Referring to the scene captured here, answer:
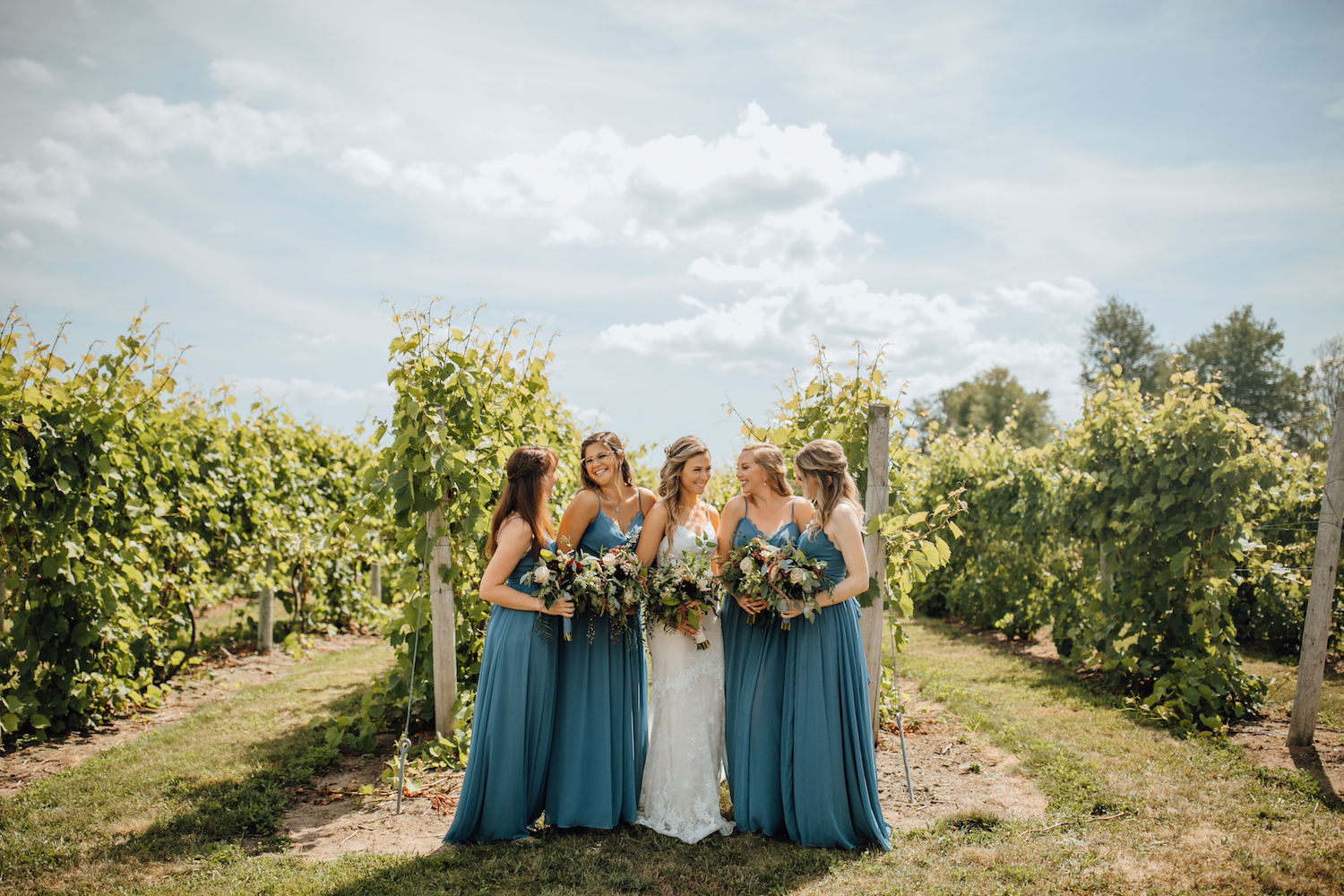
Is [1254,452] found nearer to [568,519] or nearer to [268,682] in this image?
[568,519]

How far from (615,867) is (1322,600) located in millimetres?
5174

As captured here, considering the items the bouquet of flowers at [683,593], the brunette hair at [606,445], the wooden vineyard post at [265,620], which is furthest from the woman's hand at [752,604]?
the wooden vineyard post at [265,620]

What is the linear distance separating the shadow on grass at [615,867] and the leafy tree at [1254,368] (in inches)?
1588

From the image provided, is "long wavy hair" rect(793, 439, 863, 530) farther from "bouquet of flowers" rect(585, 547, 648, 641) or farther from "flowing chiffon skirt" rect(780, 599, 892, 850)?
"bouquet of flowers" rect(585, 547, 648, 641)

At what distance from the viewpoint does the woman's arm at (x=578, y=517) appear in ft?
14.0

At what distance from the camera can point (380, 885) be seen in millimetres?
3584

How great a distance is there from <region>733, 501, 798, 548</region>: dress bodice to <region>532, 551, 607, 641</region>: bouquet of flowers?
76cm

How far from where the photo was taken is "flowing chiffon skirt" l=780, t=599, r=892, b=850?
396 cm

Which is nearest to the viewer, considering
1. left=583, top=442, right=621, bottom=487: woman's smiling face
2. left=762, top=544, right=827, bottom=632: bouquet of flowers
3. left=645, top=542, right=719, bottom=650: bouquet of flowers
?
left=762, top=544, right=827, bottom=632: bouquet of flowers

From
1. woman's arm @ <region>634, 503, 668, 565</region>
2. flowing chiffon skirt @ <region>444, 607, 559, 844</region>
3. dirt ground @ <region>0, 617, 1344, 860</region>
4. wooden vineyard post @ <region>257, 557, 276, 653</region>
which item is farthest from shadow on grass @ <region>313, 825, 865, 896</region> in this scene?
wooden vineyard post @ <region>257, 557, 276, 653</region>

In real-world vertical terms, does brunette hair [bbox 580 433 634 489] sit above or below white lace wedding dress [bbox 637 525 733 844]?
above

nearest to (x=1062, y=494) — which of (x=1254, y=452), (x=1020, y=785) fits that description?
(x=1254, y=452)

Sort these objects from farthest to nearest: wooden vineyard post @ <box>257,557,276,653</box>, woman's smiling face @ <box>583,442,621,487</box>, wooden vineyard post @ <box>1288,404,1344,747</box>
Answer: wooden vineyard post @ <box>257,557,276,653</box> → wooden vineyard post @ <box>1288,404,1344,747</box> → woman's smiling face @ <box>583,442,621,487</box>

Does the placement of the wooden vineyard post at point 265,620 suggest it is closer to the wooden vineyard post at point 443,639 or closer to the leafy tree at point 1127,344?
the wooden vineyard post at point 443,639
